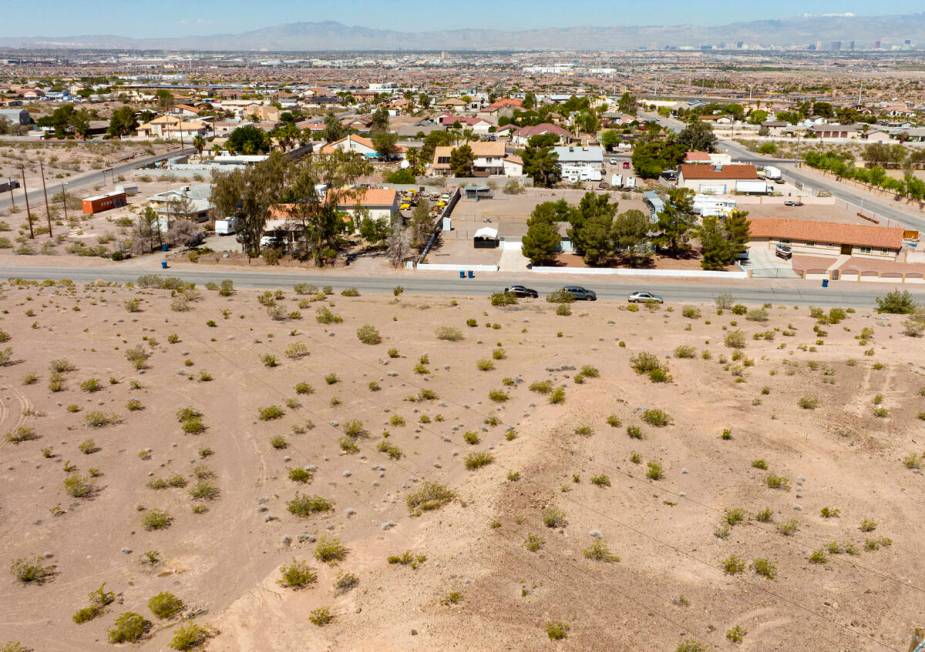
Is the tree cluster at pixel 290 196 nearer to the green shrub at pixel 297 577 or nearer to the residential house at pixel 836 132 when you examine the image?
the green shrub at pixel 297 577

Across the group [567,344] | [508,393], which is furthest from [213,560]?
[567,344]

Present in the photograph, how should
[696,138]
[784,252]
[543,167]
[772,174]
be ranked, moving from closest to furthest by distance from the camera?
[784,252]
[543,167]
[772,174]
[696,138]

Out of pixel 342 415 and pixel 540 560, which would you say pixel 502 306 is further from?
pixel 540 560

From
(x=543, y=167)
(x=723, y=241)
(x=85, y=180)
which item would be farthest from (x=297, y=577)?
(x=85, y=180)

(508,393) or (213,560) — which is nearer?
(213,560)

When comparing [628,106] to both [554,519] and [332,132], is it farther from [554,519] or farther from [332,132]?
[554,519]

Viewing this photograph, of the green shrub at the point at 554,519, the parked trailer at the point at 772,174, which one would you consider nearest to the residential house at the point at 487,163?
the parked trailer at the point at 772,174

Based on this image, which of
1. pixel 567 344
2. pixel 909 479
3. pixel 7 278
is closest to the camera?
pixel 909 479

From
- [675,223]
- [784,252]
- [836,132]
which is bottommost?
[784,252]
